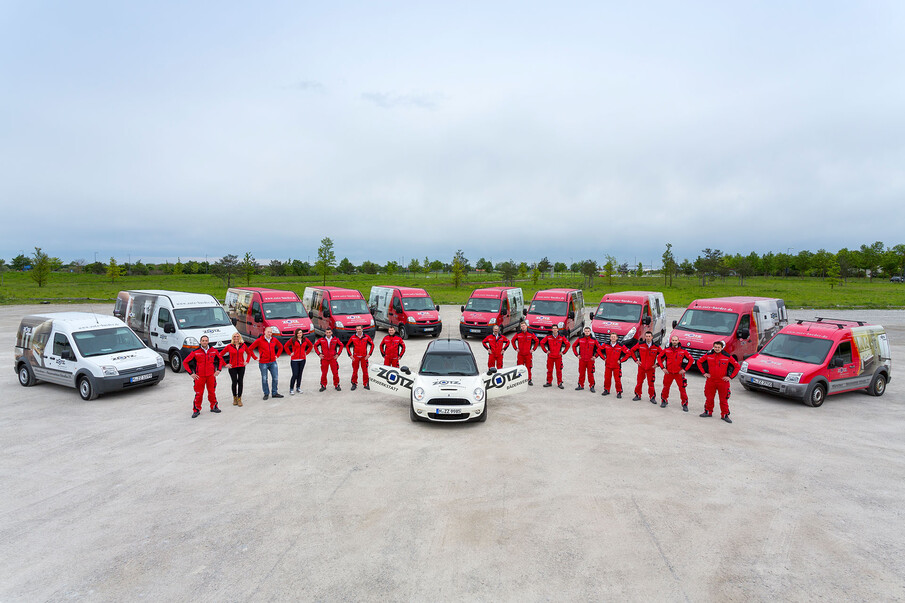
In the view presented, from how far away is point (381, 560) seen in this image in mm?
4875

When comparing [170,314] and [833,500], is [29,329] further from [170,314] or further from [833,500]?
[833,500]

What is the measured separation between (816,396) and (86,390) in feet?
57.2

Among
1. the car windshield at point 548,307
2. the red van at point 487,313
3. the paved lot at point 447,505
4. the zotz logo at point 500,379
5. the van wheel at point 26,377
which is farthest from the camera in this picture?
the red van at point 487,313

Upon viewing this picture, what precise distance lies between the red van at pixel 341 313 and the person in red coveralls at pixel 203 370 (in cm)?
843

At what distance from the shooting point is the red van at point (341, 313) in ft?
61.1

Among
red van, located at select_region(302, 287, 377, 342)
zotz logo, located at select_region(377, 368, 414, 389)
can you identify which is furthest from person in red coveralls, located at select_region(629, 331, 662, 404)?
red van, located at select_region(302, 287, 377, 342)

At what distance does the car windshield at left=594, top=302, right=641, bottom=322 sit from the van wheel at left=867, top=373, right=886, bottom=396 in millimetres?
6670

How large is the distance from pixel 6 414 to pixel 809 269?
113371mm

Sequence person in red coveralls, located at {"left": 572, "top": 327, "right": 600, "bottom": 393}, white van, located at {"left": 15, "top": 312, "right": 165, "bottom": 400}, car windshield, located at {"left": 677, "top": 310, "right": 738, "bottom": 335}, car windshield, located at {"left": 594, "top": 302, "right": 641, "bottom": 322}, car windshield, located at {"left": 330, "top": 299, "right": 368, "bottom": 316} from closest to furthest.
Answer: white van, located at {"left": 15, "top": 312, "right": 165, "bottom": 400}
person in red coveralls, located at {"left": 572, "top": 327, "right": 600, "bottom": 393}
car windshield, located at {"left": 677, "top": 310, "right": 738, "bottom": 335}
car windshield, located at {"left": 594, "top": 302, "right": 641, "bottom": 322}
car windshield, located at {"left": 330, "top": 299, "right": 368, "bottom": 316}

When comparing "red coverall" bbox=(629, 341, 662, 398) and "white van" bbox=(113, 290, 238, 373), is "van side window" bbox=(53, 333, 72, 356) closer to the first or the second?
"white van" bbox=(113, 290, 238, 373)

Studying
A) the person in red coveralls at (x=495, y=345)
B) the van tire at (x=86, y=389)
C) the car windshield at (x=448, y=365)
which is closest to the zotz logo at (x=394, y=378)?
the car windshield at (x=448, y=365)

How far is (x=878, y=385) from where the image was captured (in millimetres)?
11883

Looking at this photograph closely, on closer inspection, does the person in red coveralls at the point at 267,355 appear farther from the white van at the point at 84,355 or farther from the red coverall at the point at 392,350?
the white van at the point at 84,355

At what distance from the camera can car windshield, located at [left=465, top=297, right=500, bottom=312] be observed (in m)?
20.7
